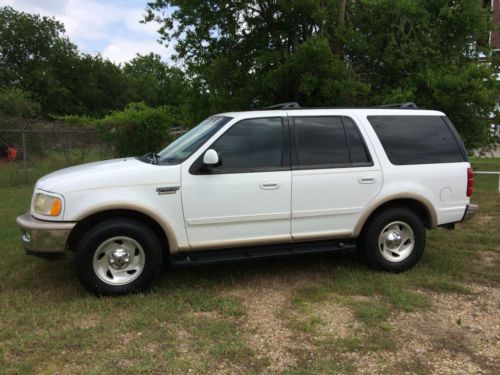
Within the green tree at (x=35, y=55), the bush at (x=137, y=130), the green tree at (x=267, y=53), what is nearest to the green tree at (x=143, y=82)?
the green tree at (x=35, y=55)

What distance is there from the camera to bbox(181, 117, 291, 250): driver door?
460 centimetres

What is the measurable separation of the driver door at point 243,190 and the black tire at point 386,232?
1.01 meters

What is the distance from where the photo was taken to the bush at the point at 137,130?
49.4ft

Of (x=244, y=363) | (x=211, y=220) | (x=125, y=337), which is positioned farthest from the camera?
(x=211, y=220)

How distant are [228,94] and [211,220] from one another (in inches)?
281

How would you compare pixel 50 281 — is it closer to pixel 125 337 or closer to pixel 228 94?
pixel 125 337

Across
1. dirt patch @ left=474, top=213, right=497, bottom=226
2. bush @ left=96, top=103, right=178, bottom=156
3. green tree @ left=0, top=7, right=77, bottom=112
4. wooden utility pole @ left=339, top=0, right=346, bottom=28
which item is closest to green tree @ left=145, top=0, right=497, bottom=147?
wooden utility pole @ left=339, top=0, right=346, bottom=28

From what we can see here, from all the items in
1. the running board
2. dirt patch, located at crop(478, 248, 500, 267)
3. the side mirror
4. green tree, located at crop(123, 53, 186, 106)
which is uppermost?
green tree, located at crop(123, 53, 186, 106)

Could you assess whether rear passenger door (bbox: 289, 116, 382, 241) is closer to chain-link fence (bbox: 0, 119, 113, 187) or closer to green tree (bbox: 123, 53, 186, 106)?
chain-link fence (bbox: 0, 119, 113, 187)

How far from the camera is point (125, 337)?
149 inches

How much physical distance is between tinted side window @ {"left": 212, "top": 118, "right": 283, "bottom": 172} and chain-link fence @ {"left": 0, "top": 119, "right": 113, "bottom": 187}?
10.5 m

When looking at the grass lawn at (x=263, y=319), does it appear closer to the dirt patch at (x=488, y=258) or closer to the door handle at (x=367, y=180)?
the dirt patch at (x=488, y=258)

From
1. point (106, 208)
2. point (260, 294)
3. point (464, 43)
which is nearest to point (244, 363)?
point (260, 294)

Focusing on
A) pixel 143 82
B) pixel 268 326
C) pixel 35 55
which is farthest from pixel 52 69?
pixel 268 326
